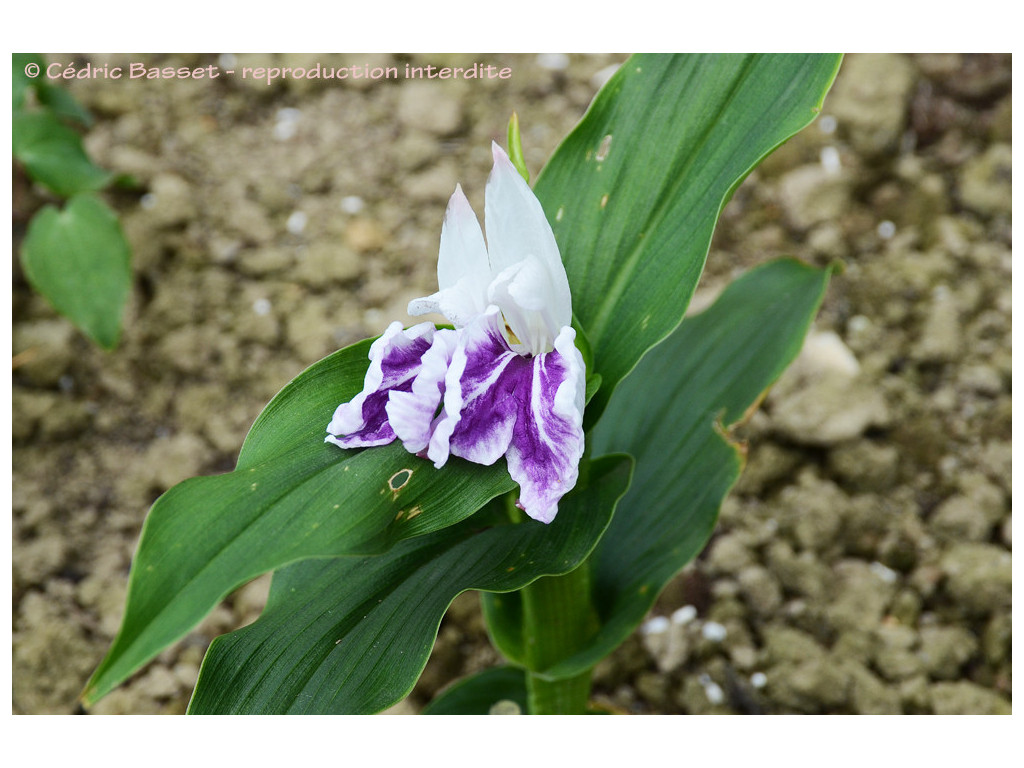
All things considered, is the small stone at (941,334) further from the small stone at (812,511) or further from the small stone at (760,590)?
the small stone at (760,590)

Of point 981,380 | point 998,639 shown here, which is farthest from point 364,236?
point 998,639

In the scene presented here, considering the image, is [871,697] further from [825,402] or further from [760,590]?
[825,402]

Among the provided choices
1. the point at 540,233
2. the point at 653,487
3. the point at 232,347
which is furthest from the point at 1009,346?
the point at 232,347

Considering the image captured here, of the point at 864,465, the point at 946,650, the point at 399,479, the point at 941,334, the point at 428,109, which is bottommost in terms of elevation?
the point at 946,650

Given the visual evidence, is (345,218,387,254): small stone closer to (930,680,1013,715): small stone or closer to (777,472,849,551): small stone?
(777,472,849,551): small stone

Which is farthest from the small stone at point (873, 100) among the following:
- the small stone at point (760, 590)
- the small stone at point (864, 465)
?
the small stone at point (760, 590)

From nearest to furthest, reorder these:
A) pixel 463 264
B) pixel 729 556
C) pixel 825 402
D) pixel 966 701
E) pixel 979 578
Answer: pixel 463 264 → pixel 966 701 → pixel 979 578 → pixel 729 556 → pixel 825 402

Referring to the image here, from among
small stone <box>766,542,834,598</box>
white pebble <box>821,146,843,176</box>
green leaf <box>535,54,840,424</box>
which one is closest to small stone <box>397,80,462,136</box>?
white pebble <box>821,146,843,176</box>
